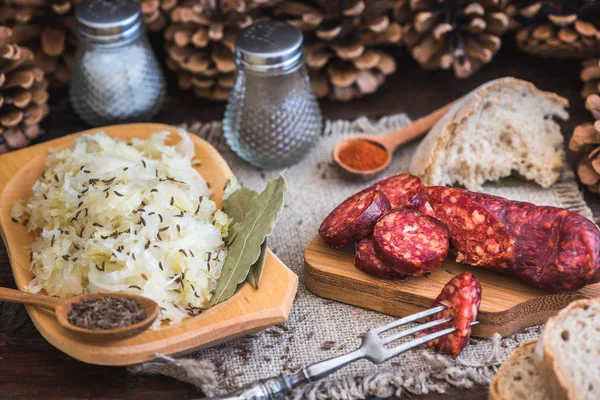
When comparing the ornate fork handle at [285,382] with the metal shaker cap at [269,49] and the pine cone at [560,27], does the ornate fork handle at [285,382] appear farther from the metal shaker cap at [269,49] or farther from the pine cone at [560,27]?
the pine cone at [560,27]

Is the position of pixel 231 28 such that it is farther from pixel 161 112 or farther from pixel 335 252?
pixel 335 252

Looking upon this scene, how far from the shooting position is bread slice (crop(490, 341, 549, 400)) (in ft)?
6.68

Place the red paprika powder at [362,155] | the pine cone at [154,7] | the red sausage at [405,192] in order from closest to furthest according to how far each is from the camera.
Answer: the red sausage at [405,192]
the red paprika powder at [362,155]
the pine cone at [154,7]

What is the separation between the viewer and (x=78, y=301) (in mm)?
2203

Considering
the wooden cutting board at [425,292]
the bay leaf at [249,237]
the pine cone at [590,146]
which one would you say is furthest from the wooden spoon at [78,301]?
the pine cone at [590,146]

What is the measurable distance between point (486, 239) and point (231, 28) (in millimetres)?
1688

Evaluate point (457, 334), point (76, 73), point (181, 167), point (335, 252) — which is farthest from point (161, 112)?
point (457, 334)

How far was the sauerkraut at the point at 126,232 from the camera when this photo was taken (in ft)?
7.48

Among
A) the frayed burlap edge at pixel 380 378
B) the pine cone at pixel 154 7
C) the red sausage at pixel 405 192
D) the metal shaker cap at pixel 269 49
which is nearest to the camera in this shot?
the frayed burlap edge at pixel 380 378

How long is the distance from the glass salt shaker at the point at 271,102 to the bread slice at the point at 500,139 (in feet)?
1.79

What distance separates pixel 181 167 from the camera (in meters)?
2.75

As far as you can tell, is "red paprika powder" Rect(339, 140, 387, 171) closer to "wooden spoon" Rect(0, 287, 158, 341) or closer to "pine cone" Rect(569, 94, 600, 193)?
"pine cone" Rect(569, 94, 600, 193)

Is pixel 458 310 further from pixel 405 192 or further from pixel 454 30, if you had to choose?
pixel 454 30

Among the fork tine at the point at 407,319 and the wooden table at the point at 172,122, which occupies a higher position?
the fork tine at the point at 407,319
